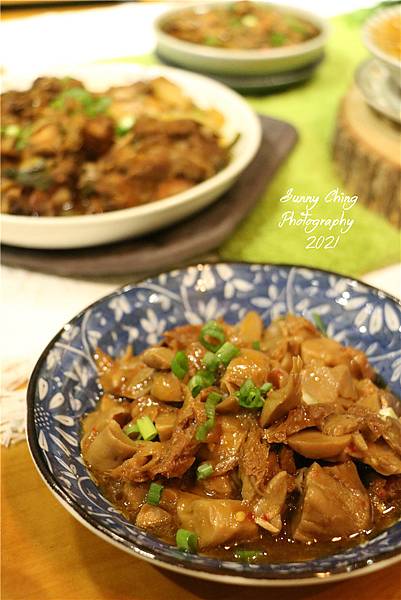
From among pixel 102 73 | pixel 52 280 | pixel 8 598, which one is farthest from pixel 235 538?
pixel 102 73

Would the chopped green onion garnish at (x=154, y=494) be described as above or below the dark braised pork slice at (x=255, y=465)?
below

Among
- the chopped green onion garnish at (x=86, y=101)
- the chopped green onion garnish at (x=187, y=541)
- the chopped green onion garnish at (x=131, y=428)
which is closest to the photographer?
the chopped green onion garnish at (x=187, y=541)

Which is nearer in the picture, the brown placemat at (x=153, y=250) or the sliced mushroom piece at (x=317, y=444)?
Result: the sliced mushroom piece at (x=317, y=444)

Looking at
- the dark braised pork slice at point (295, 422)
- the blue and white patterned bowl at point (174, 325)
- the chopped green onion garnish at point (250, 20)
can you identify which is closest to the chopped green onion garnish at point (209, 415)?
the dark braised pork slice at point (295, 422)

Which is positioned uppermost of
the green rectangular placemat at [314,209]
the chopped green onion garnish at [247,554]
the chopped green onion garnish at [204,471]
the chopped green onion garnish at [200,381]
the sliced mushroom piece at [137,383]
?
the chopped green onion garnish at [200,381]

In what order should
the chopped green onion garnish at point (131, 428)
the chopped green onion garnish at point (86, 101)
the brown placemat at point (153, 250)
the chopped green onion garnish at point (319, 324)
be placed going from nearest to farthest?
the chopped green onion garnish at point (131, 428), the chopped green onion garnish at point (319, 324), the brown placemat at point (153, 250), the chopped green onion garnish at point (86, 101)

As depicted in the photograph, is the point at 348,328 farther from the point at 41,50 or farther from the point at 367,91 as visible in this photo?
the point at 41,50

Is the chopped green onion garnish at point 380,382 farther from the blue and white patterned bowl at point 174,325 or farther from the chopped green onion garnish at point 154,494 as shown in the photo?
the chopped green onion garnish at point 154,494
